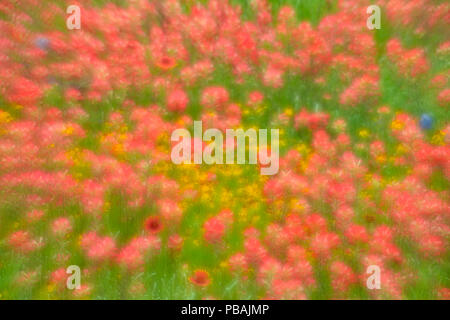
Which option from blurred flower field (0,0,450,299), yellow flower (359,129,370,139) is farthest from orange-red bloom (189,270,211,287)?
yellow flower (359,129,370,139)

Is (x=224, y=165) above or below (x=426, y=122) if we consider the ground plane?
below

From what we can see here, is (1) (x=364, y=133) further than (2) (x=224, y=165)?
Yes

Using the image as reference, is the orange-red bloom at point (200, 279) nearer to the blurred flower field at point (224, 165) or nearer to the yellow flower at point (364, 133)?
the blurred flower field at point (224, 165)

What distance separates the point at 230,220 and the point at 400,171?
100 cm

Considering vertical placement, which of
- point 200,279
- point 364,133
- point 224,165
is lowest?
point 200,279

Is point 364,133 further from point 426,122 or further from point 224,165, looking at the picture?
point 224,165

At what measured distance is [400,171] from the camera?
2.55 meters

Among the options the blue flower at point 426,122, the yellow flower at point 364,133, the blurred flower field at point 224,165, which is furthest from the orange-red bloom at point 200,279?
the blue flower at point 426,122

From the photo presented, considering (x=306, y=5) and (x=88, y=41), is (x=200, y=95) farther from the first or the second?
(x=306, y=5)

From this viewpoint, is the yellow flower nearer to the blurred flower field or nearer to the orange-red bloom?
the blurred flower field

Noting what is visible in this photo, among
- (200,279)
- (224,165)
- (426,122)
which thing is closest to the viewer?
(200,279)

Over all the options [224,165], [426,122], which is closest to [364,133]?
[426,122]

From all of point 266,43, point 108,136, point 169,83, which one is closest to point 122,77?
point 169,83

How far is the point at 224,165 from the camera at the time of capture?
2.61m
